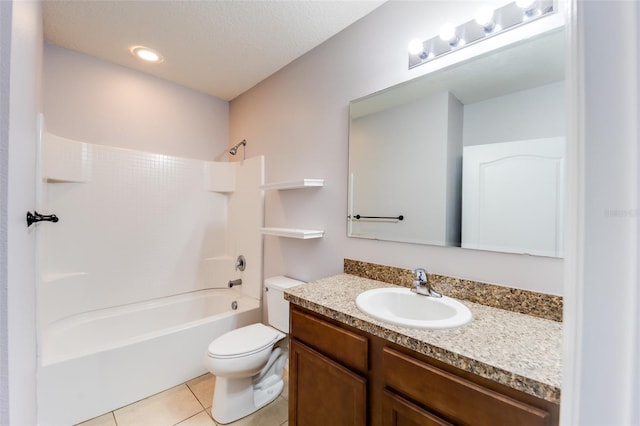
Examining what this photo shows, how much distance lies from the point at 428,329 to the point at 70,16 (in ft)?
8.70

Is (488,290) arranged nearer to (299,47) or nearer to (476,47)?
(476,47)

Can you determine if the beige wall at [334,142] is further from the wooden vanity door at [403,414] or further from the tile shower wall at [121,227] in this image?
the tile shower wall at [121,227]

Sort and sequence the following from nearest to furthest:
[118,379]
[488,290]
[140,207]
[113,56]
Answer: [488,290]
[118,379]
[113,56]
[140,207]

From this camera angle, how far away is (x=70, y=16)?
5.43ft

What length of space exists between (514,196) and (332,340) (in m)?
0.96

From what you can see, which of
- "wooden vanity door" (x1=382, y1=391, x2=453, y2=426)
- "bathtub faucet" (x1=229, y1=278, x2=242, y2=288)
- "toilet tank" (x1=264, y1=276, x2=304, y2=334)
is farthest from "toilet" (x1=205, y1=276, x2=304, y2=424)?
"wooden vanity door" (x1=382, y1=391, x2=453, y2=426)

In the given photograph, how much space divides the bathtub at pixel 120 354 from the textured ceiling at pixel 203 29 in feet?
6.70

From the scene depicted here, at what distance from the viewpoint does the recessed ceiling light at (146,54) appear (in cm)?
197

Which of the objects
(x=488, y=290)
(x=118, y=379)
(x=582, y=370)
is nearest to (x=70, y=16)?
(x=118, y=379)

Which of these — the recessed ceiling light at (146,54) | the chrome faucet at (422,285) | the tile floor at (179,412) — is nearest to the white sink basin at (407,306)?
the chrome faucet at (422,285)

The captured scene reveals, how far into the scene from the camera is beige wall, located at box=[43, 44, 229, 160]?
1982 millimetres

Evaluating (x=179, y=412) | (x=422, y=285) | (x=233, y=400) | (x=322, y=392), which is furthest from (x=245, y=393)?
(x=422, y=285)

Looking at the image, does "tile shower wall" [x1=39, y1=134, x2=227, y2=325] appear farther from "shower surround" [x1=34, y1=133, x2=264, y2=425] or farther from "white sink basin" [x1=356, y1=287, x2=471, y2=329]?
"white sink basin" [x1=356, y1=287, x2=471, y2=329]

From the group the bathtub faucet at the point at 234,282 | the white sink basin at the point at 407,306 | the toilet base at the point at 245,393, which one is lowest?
the toilet base at the point at 245,393
